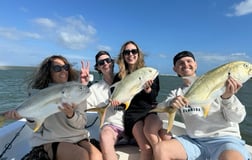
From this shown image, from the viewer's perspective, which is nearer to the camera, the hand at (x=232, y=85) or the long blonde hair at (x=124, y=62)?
the hand at (x=232, y=85)

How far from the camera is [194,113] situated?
347 centimetres

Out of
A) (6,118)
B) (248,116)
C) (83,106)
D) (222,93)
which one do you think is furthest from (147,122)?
(248,116)

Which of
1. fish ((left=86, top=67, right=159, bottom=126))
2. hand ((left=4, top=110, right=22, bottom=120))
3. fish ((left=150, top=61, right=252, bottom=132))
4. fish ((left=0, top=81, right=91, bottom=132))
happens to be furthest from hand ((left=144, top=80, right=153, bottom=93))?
hand ((left=4, top=110, right=22, bottom=120))

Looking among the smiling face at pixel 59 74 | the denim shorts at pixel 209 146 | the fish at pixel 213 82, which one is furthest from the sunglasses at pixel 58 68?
the denim shorts at pixel 209 146

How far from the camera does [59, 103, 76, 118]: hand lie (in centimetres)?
303

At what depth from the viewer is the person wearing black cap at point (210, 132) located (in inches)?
118

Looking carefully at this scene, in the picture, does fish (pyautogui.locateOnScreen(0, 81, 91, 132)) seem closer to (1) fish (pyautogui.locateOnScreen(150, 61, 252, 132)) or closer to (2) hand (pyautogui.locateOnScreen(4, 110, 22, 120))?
(2) hand (pyautogui.locateOnScreen(4, 110, 22, 120))

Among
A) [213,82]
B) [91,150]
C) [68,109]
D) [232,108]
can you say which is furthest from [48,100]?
[232,108]

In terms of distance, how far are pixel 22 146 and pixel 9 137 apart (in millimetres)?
256

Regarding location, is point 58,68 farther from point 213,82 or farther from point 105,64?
point 213,82

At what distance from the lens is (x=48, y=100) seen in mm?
2957

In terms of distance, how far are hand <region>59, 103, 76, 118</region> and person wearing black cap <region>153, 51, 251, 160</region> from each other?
1.07 m

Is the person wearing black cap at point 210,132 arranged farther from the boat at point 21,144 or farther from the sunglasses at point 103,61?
the sunglasses at point 103,61

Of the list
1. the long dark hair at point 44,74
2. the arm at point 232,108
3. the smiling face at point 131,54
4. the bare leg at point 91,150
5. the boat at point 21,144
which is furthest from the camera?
the smiling face at point 131,54
